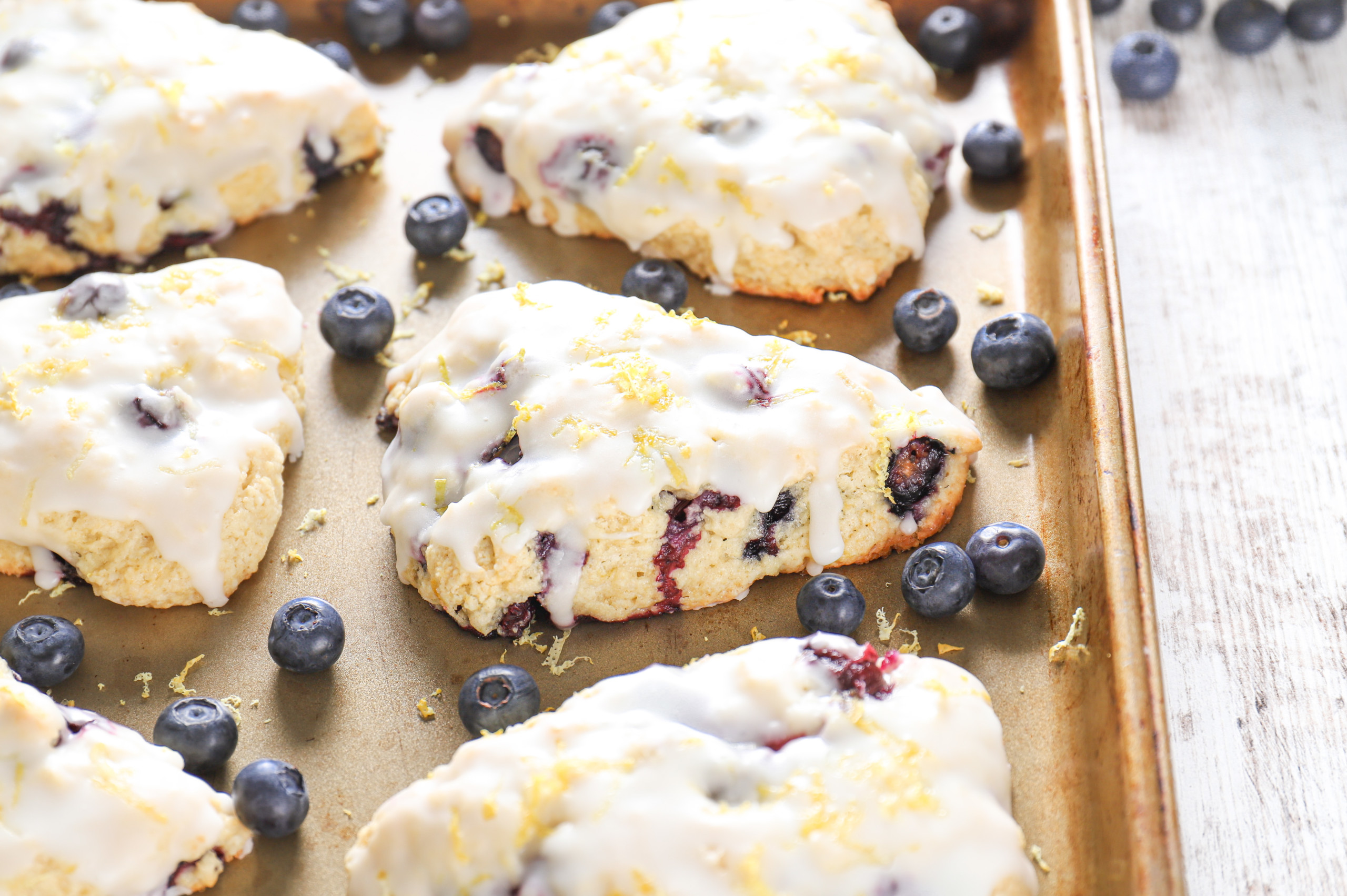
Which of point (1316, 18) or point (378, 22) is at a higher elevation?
point (1316, 18)

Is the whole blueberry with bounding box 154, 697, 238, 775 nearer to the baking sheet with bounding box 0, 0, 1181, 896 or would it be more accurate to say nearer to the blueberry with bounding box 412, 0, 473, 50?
the baking sheet with bounding box 0, 0, 1181, 896

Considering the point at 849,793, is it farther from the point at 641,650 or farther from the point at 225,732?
the point at 225,732

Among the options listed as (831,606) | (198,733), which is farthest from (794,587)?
(198,733)

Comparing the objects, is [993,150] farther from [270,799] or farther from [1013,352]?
[270,799]

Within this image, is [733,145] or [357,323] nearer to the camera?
[357,323]

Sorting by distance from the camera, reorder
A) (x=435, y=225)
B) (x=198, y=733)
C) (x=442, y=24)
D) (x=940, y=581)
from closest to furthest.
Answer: (x=198, y=733) → (x=940, y=581) → (x=435, y=225) → (x=442, y=24)

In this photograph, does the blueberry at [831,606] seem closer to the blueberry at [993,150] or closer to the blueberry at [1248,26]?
the blueberry at [993,150]

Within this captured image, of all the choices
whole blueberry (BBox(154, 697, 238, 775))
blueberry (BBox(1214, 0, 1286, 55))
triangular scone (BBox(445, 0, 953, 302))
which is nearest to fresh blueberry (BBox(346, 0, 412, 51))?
triangular scone (BBox(445, 0, 953, 302))
